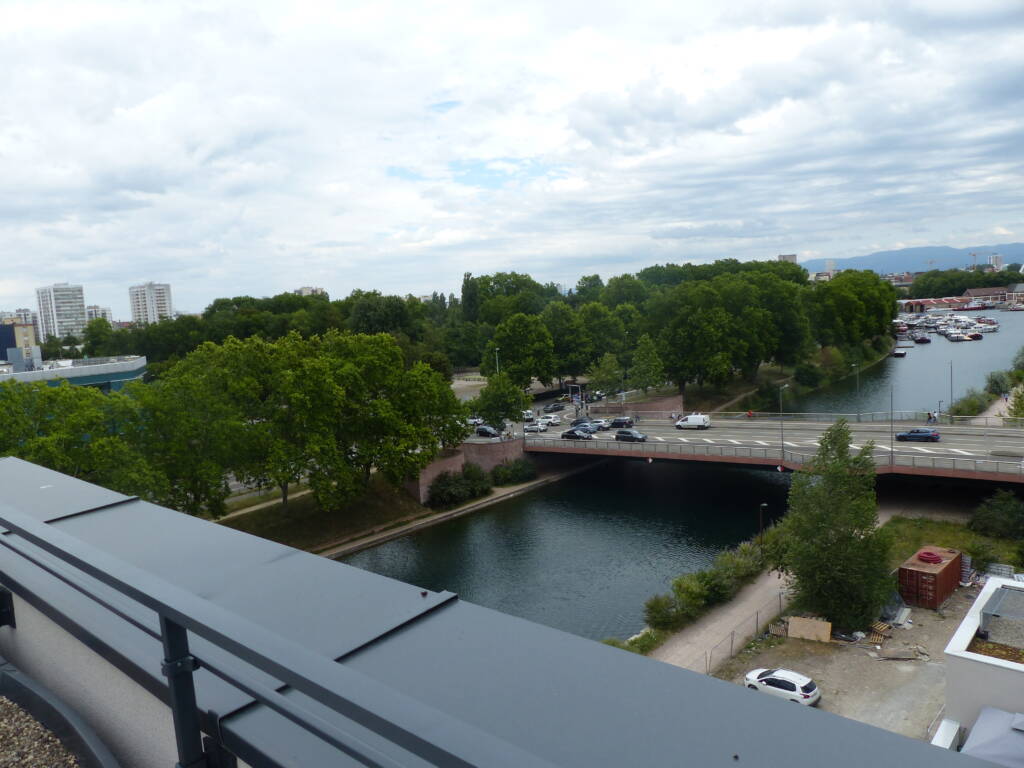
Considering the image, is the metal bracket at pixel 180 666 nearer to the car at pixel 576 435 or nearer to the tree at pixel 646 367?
the car at pixel 576 435

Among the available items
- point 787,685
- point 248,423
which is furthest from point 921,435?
point 248,423

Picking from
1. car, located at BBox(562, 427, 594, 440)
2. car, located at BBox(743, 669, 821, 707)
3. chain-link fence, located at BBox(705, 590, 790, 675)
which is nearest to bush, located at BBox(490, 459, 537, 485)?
car, located at BBox(562, 427, 594, 440)

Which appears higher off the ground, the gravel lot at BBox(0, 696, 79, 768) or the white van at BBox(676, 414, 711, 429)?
the gravel lot at BBox(0, 696, 79, 768)

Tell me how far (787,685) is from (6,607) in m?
14.1

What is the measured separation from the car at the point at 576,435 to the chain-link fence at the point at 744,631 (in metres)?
15.7

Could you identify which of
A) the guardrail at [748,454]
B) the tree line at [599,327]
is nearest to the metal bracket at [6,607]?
the guardrail at [748,454]

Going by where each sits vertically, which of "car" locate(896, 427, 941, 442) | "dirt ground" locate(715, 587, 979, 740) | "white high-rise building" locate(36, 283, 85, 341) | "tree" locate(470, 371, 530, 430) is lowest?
"dirt ground" locate(715, 587, 979, 740)

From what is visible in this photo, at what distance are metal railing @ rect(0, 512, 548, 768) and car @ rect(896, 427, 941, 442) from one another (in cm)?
3210

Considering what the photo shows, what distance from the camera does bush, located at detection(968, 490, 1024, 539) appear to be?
22875 millimetres

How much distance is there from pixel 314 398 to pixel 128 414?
6.02 metres

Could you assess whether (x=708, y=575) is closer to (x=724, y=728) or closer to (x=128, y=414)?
(x=128, y=414)

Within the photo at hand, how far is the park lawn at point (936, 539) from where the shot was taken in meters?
21.8

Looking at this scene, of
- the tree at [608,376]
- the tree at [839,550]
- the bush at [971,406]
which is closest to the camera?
the tree at [839,550]

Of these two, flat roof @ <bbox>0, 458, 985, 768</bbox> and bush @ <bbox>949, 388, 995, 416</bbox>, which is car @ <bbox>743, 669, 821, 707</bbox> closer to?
flat roof @ <bbox>0, 458, 985, 768</bbox>
